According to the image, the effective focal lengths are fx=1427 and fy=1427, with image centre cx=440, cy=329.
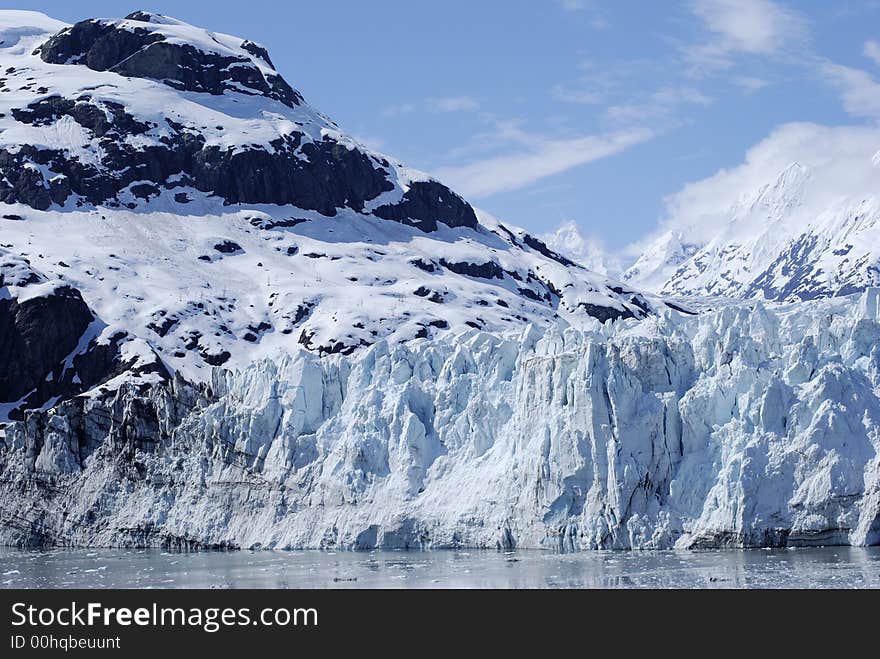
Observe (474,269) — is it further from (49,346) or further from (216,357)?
(49,346)

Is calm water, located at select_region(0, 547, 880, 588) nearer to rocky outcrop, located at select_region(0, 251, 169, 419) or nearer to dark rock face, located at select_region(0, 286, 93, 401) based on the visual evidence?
rocky outcrop, located at select_region(0, 251, 169, 419)

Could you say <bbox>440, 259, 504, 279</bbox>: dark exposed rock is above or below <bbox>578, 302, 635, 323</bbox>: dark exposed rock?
above

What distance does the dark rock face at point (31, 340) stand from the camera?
476ft

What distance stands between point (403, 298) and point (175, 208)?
39.7 meters

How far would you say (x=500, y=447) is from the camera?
76.2m

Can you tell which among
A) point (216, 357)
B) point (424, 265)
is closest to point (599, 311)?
point (424, 265)

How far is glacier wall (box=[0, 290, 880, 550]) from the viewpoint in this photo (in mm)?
66562

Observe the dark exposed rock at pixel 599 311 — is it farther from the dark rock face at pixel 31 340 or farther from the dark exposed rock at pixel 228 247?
the dark rock face at pixel 31 340

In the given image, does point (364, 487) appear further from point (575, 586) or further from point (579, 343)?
point (575, 586)

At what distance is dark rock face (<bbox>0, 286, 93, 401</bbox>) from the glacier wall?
49.3 metres

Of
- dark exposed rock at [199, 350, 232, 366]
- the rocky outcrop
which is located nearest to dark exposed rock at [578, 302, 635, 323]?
dark exposed rock at [199, 350, 232, 366]

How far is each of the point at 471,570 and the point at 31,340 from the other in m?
92.4

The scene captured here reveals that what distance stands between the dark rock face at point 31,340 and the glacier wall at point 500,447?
49.3m

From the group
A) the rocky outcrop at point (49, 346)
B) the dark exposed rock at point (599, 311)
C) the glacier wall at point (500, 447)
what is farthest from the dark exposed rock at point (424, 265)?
the glacier wall at point (500, 447)
